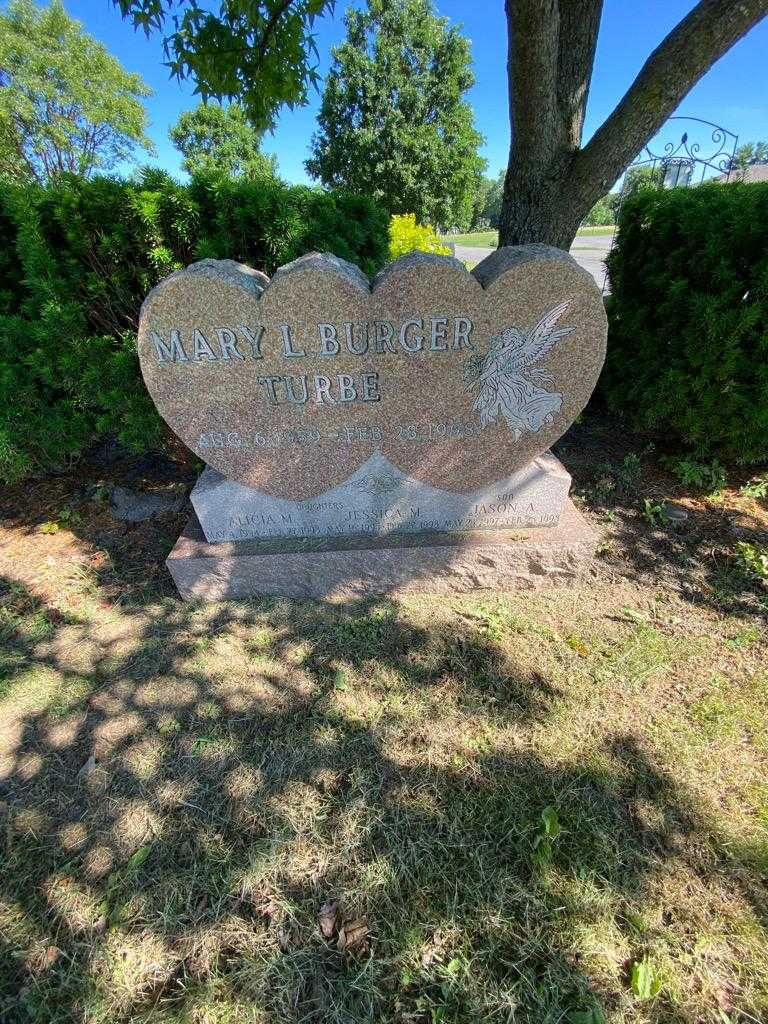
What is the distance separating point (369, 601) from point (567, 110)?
3712 mm

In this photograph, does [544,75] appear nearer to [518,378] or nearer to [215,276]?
[518,378]

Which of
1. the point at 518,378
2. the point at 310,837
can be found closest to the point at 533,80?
the point at 518,378

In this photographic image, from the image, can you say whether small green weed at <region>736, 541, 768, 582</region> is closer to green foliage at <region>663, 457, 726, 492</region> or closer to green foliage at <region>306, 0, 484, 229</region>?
green foliage at <region>663, 457, 726, 492</region>

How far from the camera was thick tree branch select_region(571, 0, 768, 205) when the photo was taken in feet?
8.70

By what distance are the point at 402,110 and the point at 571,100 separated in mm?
18262

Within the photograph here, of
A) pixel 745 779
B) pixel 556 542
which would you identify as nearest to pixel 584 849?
pixel 745 779

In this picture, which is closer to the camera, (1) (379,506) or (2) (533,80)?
(1) (379,506)

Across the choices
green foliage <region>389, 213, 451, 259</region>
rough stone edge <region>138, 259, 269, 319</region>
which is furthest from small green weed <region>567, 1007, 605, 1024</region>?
green foliage <region>389, 213, 451, 259</region>

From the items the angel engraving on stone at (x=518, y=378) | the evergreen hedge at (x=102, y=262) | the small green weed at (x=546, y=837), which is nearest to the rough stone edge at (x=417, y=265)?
the angel engraving on stone at (x=518, y=378)

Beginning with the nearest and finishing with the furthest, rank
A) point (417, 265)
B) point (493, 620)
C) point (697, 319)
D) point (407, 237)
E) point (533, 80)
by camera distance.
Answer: point (417, 265), point (493, 620), point (533, 80), point (697, 319), point (407, 237)

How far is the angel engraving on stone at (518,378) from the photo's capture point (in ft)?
7.57

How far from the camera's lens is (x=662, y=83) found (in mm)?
2855

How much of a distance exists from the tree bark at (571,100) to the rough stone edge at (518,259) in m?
1.56

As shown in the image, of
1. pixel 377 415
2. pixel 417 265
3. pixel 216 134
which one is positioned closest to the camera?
pixel 417 265
